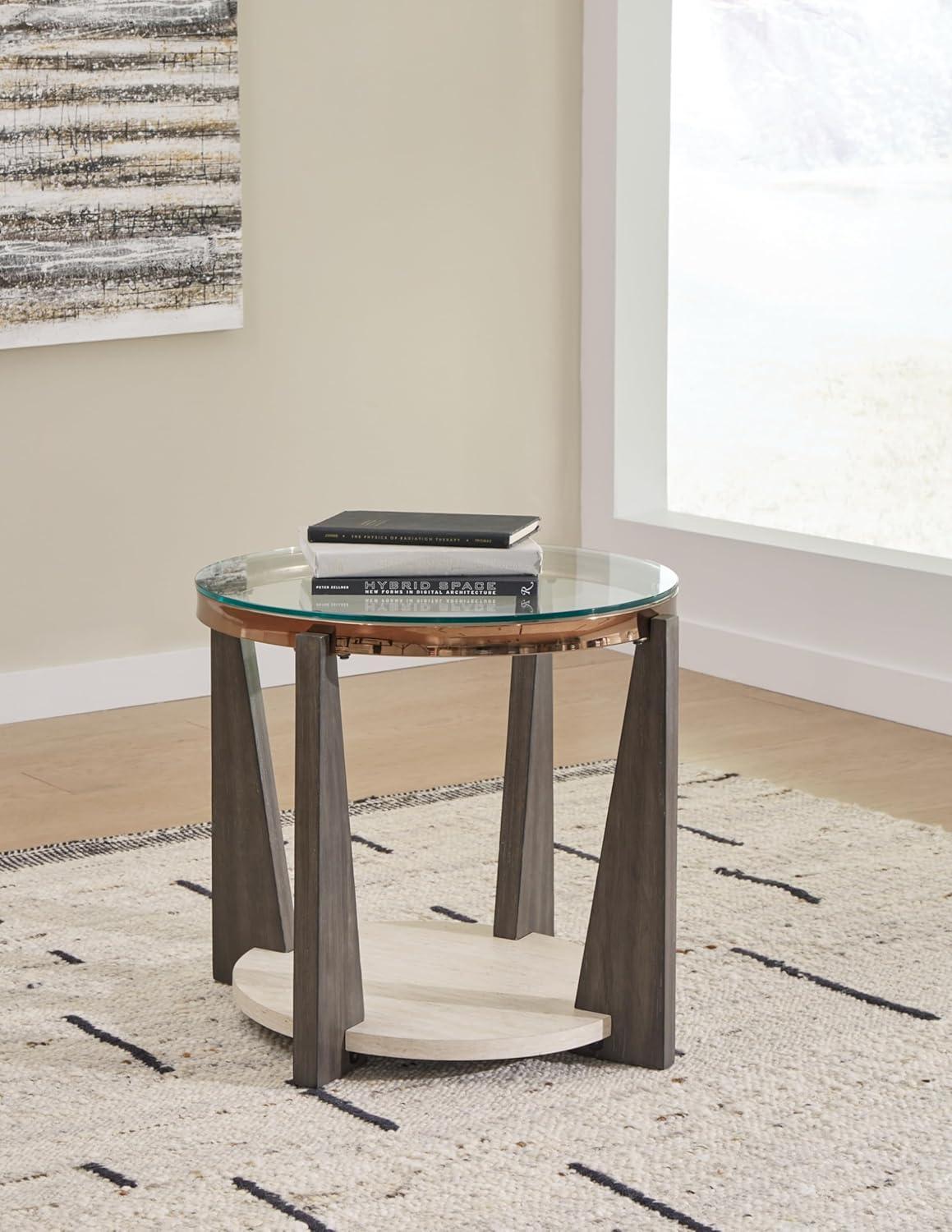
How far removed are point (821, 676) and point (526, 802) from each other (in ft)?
6.27

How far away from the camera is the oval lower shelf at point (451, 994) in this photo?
217 centimetres

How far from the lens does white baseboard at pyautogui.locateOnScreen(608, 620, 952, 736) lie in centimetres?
397

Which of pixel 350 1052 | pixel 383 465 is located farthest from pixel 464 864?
pixel 383 465

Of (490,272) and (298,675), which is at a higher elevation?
(490,272)

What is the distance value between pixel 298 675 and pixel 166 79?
7.79 ft

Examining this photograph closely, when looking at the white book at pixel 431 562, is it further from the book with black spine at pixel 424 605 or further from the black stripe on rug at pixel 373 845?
the black stripe on rug at pixel 373 845

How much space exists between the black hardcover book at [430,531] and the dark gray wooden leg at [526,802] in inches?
10.2

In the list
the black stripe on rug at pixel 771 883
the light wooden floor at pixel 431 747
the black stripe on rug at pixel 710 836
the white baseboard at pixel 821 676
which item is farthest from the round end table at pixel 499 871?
the white baseboard at pixel 821 676

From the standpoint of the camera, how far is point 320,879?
83.1 inches

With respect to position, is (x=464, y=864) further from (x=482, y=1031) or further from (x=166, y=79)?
(x=166, y=79)

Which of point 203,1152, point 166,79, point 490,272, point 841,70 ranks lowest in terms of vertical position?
point 203,1152

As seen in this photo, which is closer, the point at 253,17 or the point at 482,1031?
the point at 482,1031

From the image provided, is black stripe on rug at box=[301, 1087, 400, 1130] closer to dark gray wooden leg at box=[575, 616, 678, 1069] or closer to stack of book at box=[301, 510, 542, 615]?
dark gray wooden leg at box=[575, 616, 678, 1069]

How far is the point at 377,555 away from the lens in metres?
2.15
